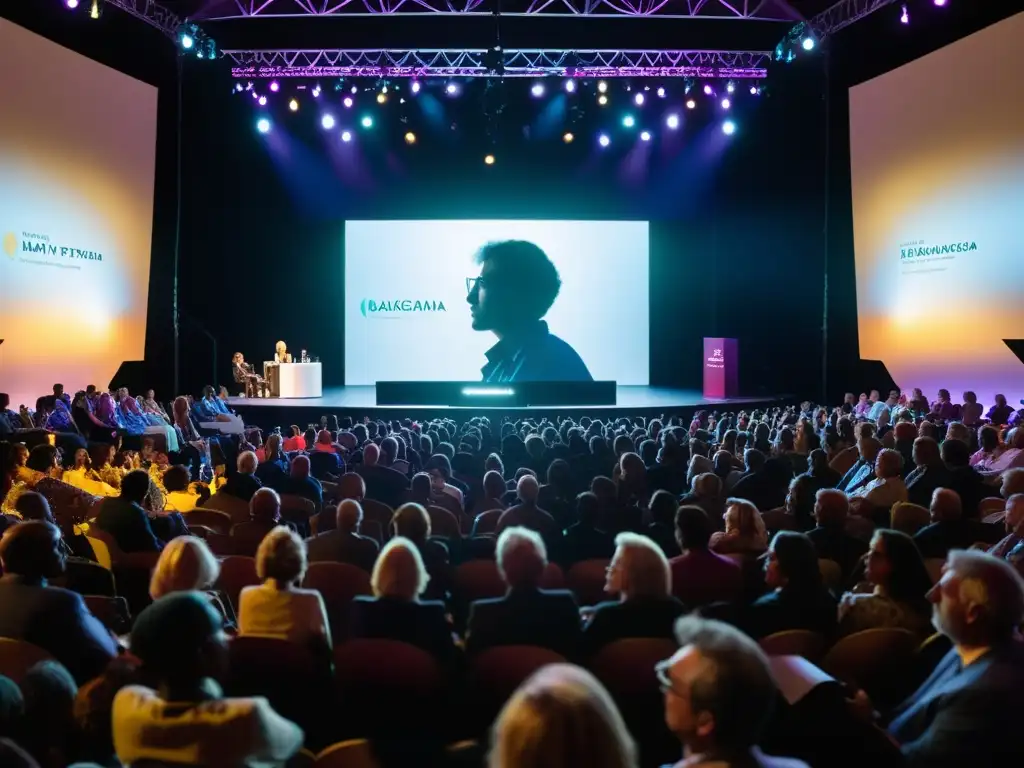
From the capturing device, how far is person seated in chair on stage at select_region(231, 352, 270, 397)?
54.2ft

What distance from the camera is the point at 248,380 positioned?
16.5 metres

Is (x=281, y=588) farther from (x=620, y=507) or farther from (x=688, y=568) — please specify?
(x=620, y=507)

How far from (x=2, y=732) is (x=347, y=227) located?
1644cm

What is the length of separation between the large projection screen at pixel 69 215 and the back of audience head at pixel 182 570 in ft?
32.8

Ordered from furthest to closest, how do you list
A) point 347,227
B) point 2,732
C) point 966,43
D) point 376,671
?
point 347,227
point 966,43
point 376,671
point 2,732

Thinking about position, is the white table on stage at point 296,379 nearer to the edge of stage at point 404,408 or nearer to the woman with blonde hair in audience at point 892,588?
the edge of stage at point 404,408

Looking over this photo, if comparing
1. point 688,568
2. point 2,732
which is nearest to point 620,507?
point 688,568

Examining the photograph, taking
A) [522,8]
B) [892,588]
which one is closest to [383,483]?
[892,588]

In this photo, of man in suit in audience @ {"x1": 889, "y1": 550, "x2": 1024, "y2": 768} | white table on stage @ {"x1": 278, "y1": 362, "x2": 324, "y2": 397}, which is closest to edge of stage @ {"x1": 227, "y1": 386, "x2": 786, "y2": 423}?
white table on stage @ {"x1": 278, "y1": 362, "x2": 324, "y2": 397}

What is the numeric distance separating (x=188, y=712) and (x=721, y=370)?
1535 cm

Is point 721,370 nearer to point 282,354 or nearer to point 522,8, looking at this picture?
point 522,8

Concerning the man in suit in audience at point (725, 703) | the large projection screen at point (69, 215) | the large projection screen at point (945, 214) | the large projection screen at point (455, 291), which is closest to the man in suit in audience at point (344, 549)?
the man in suit in audience at point (725, 703)

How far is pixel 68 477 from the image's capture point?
271 inches

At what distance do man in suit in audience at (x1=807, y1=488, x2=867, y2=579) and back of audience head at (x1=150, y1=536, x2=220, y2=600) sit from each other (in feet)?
9.33
